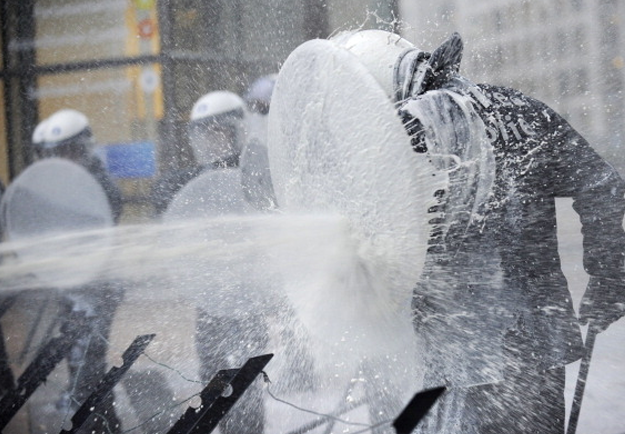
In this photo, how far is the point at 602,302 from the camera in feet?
5.85

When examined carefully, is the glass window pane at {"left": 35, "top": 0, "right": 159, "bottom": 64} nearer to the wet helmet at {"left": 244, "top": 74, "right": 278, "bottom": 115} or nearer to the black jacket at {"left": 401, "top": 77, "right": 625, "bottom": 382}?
the wet helmet at {"left": 244, "top": 74, "right": 278, "bottom": 115}

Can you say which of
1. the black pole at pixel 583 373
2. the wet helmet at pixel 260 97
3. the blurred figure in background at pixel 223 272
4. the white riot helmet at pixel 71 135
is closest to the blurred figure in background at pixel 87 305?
the white riot helmet at pixel 71 135

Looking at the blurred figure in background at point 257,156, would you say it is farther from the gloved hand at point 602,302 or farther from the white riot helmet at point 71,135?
the white riot helmet at point 71,135

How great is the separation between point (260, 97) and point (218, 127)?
0.38m

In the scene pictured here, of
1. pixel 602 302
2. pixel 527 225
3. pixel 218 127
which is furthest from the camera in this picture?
pixel 218 127

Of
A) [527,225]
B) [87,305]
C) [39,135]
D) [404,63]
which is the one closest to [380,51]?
[404,63]

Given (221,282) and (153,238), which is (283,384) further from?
(153,238)

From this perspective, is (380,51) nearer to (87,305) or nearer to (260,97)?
(87,305)

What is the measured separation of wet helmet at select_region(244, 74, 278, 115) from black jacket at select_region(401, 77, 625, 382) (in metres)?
2.61

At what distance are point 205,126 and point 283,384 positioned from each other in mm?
1911

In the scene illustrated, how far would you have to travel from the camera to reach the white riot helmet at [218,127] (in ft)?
12.9

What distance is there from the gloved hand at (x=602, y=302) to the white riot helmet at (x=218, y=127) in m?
2.45

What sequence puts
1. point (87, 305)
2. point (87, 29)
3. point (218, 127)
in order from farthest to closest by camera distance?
point (87, 29)
point (218, 127)
point (87, 305)

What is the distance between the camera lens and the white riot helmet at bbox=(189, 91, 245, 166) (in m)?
3.93
